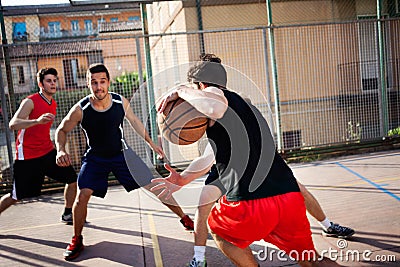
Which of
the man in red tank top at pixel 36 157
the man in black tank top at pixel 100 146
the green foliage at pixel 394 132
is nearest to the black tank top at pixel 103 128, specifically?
the man in black tank top at pixel 100 146

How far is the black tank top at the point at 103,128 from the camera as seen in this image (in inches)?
185

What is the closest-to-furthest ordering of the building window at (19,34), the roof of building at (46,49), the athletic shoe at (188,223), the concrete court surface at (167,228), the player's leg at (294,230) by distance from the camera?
the player's leg at (294,230) → the concrete court surface at (167,228) → the athletic shoe at (188,223) → the roof of building at (46,49) → the building window at (19,34)

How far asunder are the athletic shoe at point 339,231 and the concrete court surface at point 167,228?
2.2 inches

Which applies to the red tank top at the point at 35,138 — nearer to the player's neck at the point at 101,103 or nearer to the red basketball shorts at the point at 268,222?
the player's neck at the point at 101,103

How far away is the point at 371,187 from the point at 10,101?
20.0 feet

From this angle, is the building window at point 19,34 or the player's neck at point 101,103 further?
the building window at point 19,34

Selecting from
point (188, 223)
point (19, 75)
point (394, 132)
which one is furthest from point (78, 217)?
point (394, 132)

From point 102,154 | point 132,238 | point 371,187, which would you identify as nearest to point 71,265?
point 132,238

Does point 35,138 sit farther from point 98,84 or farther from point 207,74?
point 207,74

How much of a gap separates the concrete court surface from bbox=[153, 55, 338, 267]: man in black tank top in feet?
3.94

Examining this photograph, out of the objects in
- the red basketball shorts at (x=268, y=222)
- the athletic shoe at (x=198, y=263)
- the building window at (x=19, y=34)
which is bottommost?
the athletic shoe at (x=198, y=263)

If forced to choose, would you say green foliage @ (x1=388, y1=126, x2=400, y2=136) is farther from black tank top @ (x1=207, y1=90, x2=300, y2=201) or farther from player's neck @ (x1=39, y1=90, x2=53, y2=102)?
black tank top @ (x1=207, y1=90, x2=300, y2=201)

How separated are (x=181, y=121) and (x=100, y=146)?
2.34 metres

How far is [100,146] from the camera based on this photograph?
4.78 meters
